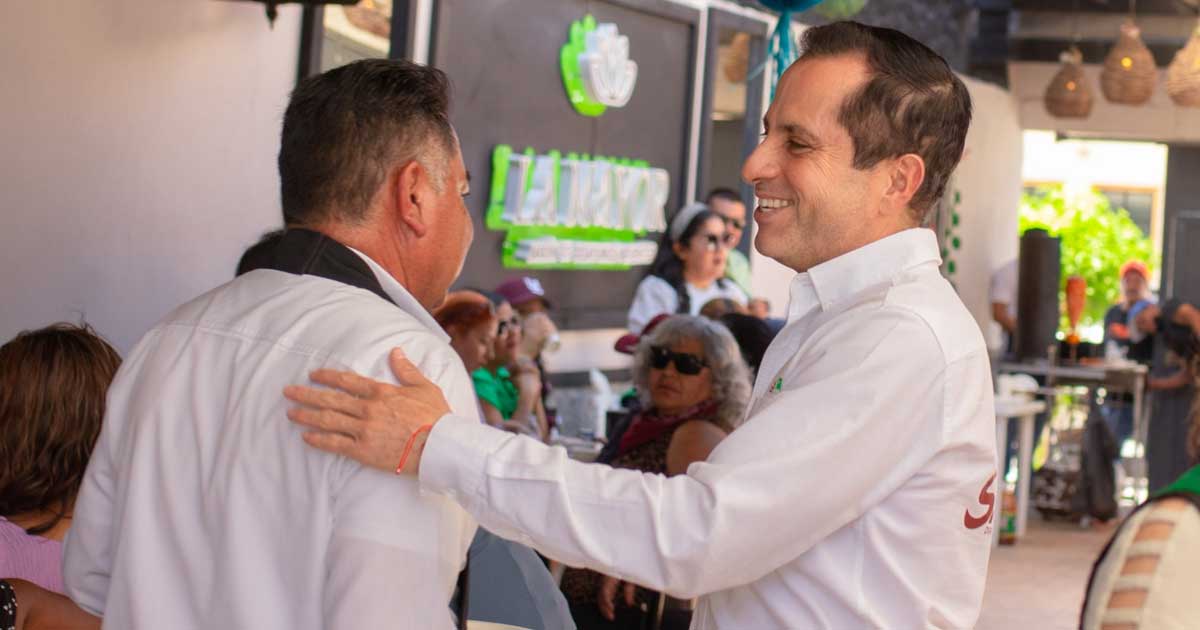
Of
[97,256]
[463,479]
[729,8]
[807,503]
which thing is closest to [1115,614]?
[807,503]

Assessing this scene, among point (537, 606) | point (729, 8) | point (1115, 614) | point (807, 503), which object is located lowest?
point (537, 606)

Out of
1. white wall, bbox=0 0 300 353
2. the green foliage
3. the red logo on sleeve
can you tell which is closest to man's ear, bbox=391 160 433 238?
the red logo on sleeve

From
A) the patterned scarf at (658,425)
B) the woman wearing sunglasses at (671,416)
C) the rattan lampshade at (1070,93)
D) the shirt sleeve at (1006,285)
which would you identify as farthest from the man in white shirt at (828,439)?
the shirt sleeve at (1006,285)

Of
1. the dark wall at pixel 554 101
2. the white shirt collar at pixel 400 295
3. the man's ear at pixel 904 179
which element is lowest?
the white shirt collar at pixel 400 295

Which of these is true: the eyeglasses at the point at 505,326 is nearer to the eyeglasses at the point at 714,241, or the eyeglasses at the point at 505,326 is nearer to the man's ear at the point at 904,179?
the eyeglasses at the point at 714,241

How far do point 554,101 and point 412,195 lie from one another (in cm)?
526

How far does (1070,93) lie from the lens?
1111cm

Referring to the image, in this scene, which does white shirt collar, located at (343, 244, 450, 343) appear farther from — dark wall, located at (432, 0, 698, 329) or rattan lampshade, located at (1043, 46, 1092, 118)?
rattan lampshade, located at (1043, 46, 1092, 118)

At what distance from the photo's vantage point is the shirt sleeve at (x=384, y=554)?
1498 millimetres

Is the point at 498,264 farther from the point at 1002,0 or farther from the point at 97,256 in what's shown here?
the point at 1002,0

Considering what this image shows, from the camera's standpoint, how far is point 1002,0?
12.5 m

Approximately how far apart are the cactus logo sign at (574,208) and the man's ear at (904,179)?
4762 millimetres

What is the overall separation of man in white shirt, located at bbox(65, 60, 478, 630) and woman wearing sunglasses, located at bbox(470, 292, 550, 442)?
3.64 metres

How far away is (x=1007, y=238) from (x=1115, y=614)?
41.4 ft
